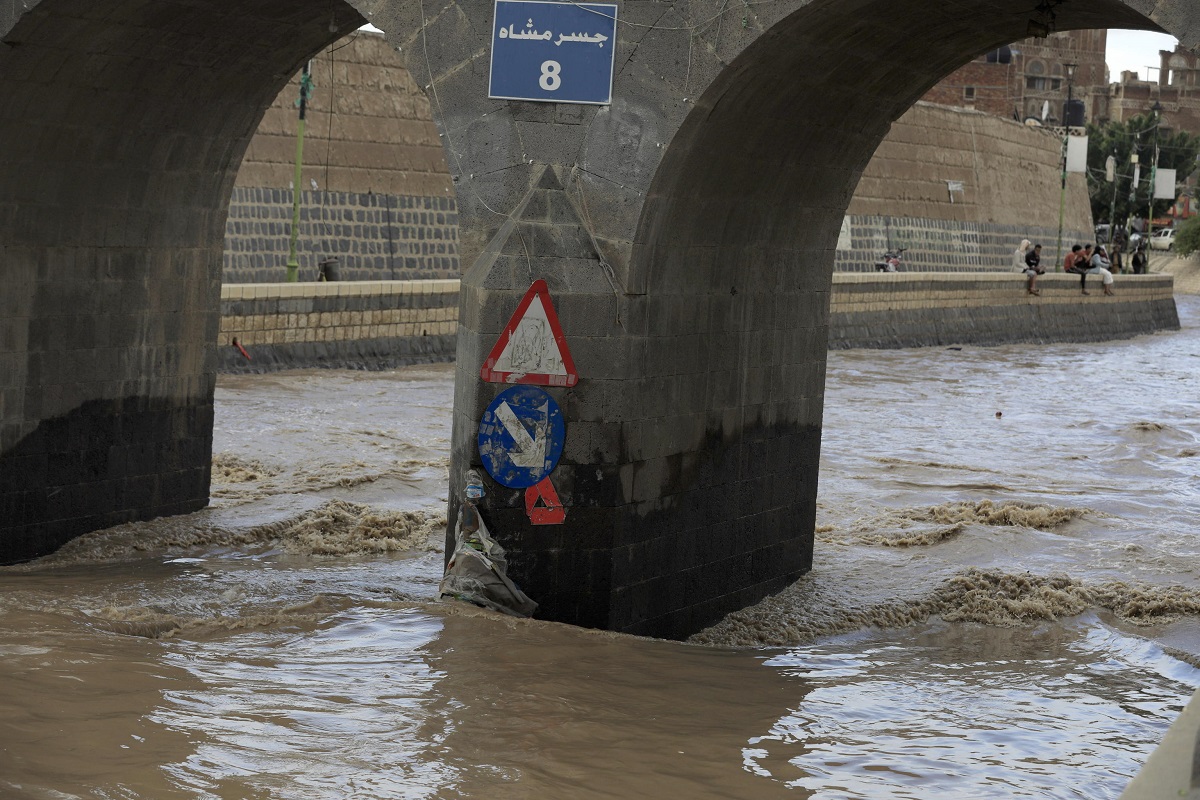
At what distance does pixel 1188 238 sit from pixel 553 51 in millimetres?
59969

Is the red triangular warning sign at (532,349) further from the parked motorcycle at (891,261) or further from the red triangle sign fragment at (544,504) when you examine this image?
the parked motorcycle at (891,261)

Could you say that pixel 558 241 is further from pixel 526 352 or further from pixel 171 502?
pixel 171 502

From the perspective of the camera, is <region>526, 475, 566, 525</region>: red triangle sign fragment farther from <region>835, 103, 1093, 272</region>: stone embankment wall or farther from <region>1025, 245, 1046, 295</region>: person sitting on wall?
<region>835, 103, 1093, 272</region>: stone embankment wall

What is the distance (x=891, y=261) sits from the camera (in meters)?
36.6

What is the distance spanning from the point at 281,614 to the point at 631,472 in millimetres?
2025

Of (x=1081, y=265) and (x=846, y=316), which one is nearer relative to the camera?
(x=846, y=316)

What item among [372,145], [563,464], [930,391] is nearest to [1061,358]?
[930,391]

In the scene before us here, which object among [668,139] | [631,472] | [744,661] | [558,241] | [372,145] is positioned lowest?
[744,661]

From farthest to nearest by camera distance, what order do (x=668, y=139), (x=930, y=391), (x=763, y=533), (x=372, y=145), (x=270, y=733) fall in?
(x=372, y=145) → (x=930, y=391) → (x=763, y=533) → (x=668, y=139) → (x=270, y=733)

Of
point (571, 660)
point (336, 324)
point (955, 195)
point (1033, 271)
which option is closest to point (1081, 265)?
point (1033, 271)

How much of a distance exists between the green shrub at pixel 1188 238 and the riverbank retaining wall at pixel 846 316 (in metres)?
23.7

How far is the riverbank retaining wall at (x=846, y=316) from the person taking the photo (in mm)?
20219

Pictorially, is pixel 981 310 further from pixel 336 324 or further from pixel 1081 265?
pixel 336 324

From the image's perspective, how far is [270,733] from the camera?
233 inches
